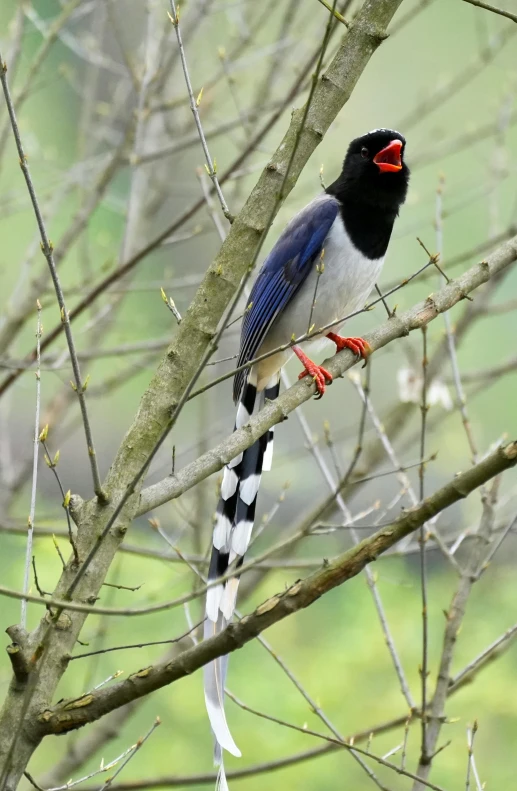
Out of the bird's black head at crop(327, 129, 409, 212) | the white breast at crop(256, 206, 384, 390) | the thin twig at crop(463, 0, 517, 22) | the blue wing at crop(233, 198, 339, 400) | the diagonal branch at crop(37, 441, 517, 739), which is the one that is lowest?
the diagonal branch at crop(37, 441, 517, 739)

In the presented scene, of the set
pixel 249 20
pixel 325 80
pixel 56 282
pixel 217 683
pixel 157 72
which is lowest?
pixel 217 683

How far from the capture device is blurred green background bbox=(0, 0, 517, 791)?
3.62m

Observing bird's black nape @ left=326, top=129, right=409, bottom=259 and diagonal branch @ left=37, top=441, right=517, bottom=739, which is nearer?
diagonal branch @ left=37, top=441, right=517, bottom=739

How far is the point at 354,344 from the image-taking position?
2.46 metres

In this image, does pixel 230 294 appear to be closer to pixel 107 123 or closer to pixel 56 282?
pixel 56 282

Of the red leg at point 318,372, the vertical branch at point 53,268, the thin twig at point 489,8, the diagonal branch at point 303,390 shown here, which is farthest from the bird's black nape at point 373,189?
the vertical branch at point 53,268

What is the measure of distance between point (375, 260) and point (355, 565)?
1602mm

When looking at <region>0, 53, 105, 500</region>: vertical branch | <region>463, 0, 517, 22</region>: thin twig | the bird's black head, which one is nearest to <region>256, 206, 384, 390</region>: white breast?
the bird's black head

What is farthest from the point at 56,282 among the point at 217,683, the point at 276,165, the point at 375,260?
the point at 375,260

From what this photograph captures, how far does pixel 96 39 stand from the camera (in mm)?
3805

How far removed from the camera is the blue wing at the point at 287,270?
288 cm

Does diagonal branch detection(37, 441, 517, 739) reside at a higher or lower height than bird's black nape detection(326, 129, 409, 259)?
lower

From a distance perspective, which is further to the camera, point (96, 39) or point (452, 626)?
point (96, 39)

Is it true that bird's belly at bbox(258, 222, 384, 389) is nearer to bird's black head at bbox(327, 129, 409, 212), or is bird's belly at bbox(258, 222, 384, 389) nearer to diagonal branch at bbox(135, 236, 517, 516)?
bird's black head at bbox(327, 129, 409, 212)
